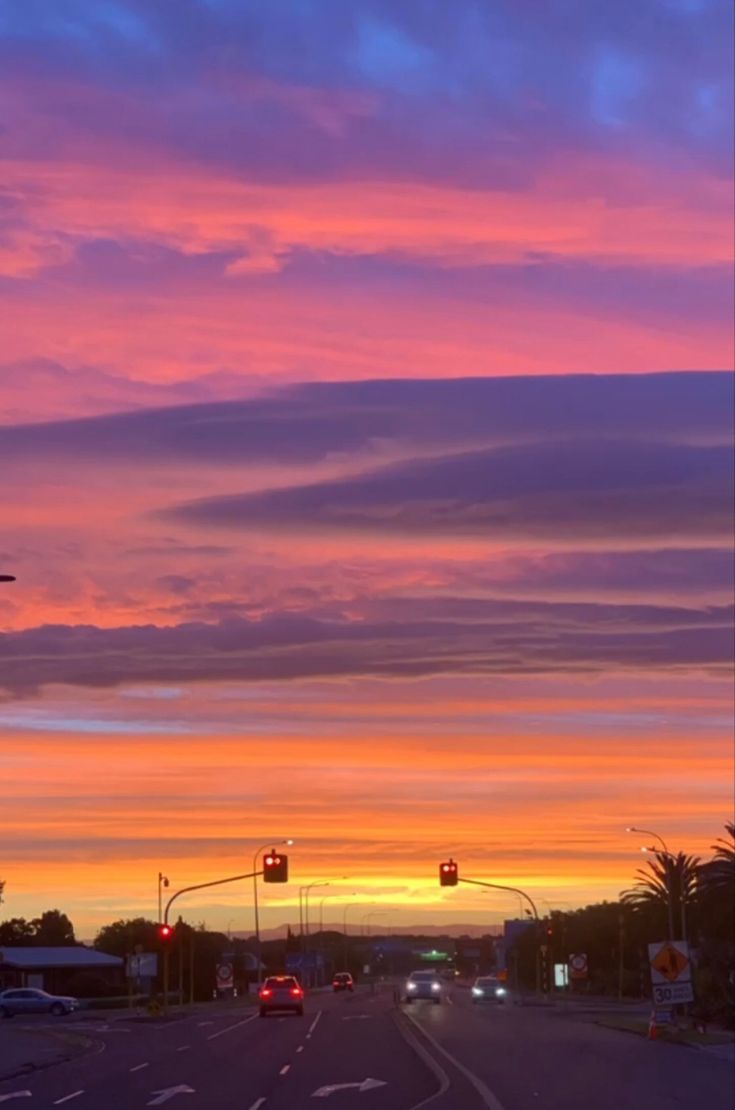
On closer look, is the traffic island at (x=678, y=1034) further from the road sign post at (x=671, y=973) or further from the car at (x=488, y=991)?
the car at (x=488, y=991)

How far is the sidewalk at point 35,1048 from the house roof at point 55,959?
7536 cm

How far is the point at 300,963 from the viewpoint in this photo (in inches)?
7200

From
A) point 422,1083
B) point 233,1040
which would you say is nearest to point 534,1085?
point 422,1083

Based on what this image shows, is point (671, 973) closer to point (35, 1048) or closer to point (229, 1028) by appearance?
point (35, 1048)

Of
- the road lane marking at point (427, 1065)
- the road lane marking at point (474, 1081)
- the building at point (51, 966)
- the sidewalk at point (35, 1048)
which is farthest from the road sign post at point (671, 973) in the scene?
the building at point (51, 966)

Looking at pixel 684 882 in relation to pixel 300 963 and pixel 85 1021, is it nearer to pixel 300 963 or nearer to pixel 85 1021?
pixel 85 1021

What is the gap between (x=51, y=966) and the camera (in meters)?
143

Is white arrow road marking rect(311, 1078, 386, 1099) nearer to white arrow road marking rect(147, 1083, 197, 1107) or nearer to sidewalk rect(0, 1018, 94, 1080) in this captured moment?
white arrow road marking rect(147, 1083, 197, 1107)

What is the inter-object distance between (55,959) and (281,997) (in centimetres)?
6638

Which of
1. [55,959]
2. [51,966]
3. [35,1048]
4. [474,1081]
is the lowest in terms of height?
[51,966]

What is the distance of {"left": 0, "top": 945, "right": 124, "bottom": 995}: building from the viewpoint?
138 metres

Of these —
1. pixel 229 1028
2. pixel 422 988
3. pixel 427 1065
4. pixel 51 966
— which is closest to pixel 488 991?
pixel 422 988

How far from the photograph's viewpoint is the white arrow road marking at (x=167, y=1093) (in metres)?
30.8

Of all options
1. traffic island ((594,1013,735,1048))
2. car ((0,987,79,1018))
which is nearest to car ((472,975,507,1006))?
car ((0,987,79,1018))
